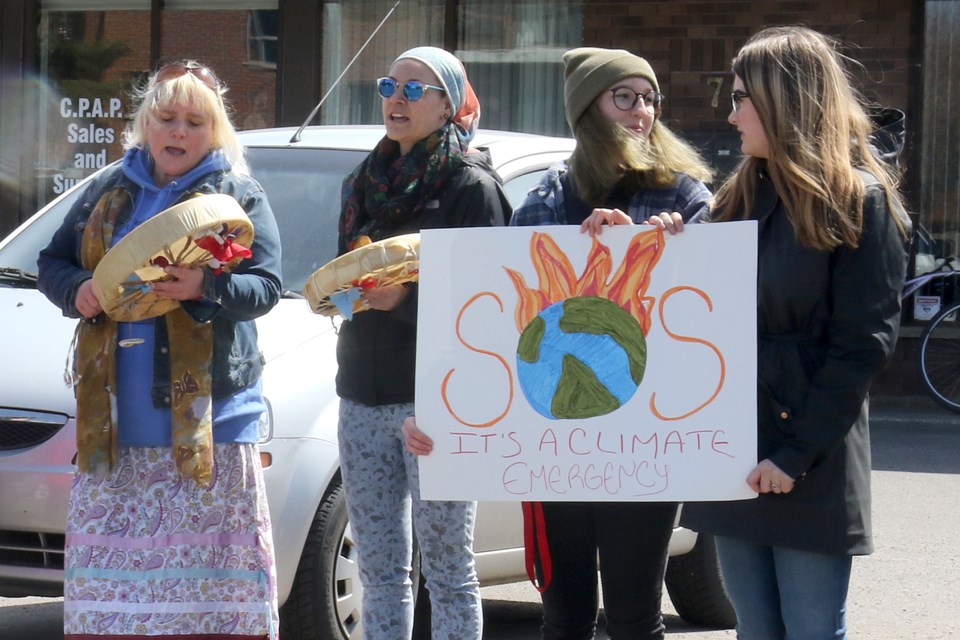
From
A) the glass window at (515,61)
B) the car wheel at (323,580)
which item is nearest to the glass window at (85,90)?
the glass window at (515,61)

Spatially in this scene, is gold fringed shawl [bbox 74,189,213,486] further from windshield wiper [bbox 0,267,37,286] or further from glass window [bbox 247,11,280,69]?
glass window [bbox 247,11,280,69]

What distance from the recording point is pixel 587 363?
3131 mm

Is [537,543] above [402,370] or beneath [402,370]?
beneath

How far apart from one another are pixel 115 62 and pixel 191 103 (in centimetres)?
1056

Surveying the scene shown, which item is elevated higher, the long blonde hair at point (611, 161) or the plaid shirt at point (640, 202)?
the long blonde hair at point (611, 161)

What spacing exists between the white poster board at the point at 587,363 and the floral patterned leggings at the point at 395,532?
506 millimetres

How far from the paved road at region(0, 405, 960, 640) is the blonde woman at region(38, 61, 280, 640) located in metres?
1.78

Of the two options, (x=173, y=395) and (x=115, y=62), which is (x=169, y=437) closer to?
(x=173, y=395)

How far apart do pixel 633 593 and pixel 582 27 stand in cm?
994

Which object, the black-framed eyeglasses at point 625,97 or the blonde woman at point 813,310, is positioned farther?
the black-framed eyeglasses at point 625,97

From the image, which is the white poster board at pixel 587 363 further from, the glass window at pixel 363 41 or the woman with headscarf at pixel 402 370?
the glass window at pixel 363 41

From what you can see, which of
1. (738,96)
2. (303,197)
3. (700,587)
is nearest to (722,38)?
(700,587)

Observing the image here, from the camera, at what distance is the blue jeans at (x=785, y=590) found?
2.98 meters

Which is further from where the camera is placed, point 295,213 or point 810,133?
point 295,213
